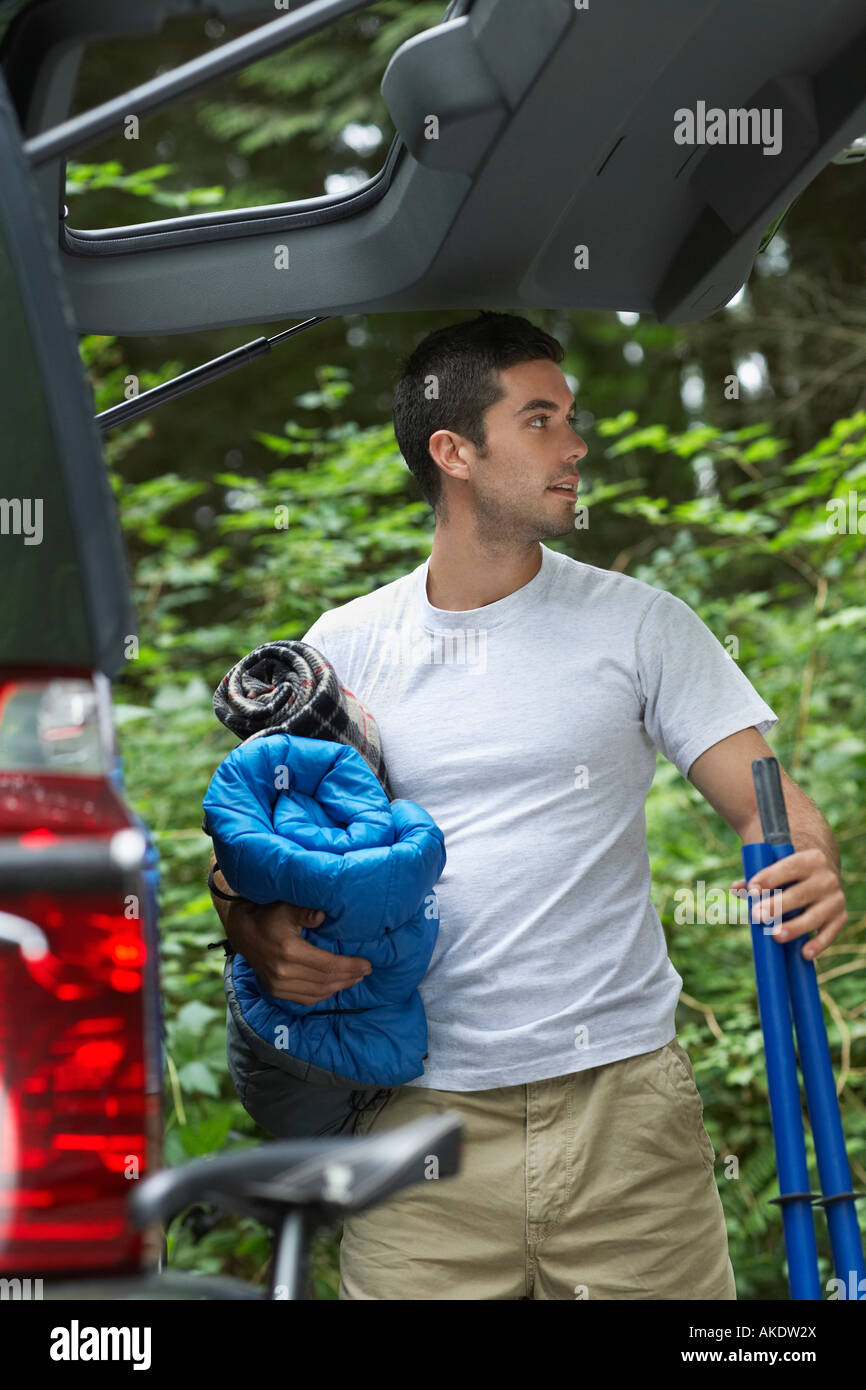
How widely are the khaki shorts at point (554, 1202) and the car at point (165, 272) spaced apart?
125cm

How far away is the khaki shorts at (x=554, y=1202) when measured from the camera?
2.29m

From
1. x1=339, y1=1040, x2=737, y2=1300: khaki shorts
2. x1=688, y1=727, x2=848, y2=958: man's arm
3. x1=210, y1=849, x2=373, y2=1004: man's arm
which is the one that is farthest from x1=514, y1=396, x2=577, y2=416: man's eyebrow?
x1=339, y1=1040, x2=737, y2=1300: khaki shorts

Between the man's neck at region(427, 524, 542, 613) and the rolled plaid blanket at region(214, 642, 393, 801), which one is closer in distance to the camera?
the rolled plaid blanket at region(214, 642, 393, 801)

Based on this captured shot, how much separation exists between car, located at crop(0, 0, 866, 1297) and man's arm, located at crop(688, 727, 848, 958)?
0.75 meters

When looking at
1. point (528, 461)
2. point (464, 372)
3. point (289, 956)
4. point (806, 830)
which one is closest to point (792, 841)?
point (806, 830)

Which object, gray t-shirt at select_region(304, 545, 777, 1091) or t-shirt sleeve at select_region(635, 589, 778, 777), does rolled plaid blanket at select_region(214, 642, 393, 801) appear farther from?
t-shirt sleeve at select_region(635, 589, 778, 777)

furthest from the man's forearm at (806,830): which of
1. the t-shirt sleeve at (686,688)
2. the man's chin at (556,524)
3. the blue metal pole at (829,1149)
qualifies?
the man's chin at (556,524)

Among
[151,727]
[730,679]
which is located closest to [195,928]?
[151,727]

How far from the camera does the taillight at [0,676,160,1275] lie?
40.4 inches

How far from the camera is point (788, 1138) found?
166 cm

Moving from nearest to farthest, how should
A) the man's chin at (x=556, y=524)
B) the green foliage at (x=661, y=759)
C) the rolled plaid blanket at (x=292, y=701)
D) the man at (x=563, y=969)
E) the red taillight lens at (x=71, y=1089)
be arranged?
1. the red taillight lens at (x=71, y=1089)
2. the rolled plaid blanket at (x=292, y=701)
3. the man at (x=563, y=969)
4. the man's chin at (x=556, y=524)
5. the green foliage at (x=661, y=759)

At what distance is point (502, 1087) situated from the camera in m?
2.32

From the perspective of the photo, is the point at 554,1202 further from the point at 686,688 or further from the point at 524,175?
the point at 524,175

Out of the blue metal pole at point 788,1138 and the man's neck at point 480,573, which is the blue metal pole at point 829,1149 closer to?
the blue metal pole at point 788,1138
